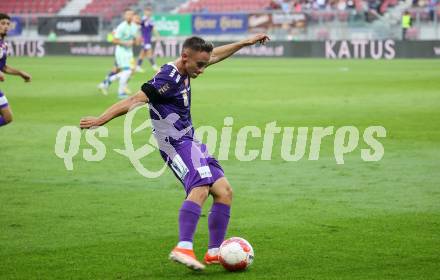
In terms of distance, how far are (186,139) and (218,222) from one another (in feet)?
2.63

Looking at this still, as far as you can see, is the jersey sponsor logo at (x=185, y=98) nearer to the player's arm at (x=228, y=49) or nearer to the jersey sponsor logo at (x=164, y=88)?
the jersey sponsor logo at (x=164, y=88)

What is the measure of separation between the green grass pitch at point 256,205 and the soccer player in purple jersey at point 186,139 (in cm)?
44

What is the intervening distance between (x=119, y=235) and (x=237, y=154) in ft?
19.9

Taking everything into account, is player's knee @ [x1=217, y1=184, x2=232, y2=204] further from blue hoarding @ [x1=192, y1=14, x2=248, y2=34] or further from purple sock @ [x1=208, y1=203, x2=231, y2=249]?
blue hoarding @ [x1=192, y1=14, x2=248, y2=34]

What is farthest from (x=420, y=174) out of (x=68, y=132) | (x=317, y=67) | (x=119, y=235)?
(x=317, y=67)

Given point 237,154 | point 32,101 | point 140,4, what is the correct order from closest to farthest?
point 237,154 < point 32,101 < point 140,4

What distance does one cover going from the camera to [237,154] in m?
14.7

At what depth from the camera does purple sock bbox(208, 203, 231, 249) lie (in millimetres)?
7680

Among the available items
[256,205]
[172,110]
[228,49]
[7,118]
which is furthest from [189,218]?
[7,118]

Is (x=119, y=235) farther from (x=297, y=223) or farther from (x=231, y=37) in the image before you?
(x=231, y=37)

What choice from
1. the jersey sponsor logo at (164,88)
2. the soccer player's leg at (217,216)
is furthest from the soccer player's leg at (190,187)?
the jersey sponsor logo at (164,88)

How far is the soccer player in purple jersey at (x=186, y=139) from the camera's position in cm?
738

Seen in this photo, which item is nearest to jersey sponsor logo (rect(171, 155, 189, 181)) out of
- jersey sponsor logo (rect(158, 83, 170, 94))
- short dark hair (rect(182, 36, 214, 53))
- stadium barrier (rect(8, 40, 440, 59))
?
jersey sponsor logo (rect(158, 83, 170, 94))

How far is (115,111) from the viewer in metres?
7.27
